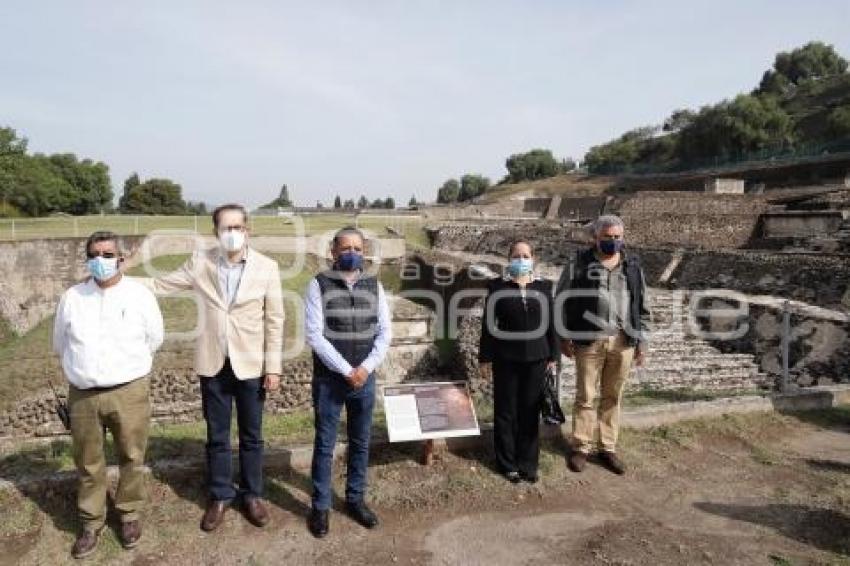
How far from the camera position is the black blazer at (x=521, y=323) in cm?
415

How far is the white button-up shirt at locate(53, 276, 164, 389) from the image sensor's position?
3.18 metres

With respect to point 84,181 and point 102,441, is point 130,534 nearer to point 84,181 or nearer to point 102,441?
point 102,441

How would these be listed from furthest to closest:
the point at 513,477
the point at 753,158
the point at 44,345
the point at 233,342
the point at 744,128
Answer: the point at 744,128 → the point at 753,158 → the point at 44,345 → the point at 513,477 → the point at 233,342

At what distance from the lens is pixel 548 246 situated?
22938 mm

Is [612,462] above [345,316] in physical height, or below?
below

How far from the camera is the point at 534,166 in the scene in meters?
86.1

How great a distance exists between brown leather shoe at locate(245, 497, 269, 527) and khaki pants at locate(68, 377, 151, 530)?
Result: 61cm

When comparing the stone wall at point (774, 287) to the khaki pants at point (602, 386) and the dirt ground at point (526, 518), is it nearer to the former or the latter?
the khaki pants at point (602, 386)

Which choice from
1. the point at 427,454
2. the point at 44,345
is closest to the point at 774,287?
the point at 427,454

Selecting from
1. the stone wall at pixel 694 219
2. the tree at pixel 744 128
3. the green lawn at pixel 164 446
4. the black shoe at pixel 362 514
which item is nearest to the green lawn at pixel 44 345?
the green lawn at pixel 164 446

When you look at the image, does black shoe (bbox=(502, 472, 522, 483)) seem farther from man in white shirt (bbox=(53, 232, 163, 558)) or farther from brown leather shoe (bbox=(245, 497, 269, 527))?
man in white shirt (bbox=(53, 232, 163, 558))

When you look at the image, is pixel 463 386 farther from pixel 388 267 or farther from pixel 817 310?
pixel 388 267

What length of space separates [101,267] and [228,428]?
1211mm

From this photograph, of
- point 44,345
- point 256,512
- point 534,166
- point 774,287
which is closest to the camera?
point 256,512
